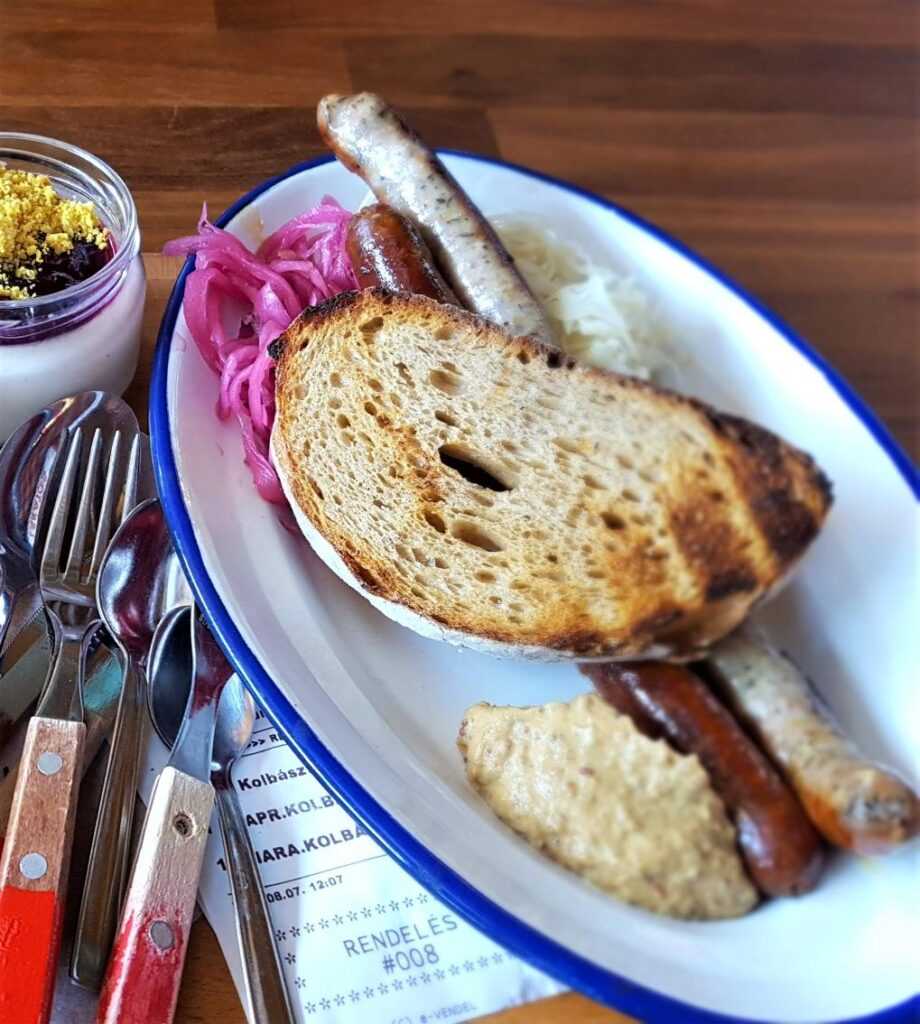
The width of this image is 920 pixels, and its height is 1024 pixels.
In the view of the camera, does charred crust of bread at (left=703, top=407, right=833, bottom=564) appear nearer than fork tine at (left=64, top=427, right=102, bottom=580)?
Yes

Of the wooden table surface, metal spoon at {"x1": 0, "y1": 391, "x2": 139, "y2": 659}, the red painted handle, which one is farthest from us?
the wooden table surface

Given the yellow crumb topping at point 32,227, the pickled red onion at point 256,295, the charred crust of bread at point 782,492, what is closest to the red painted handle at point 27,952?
the pickled red onion at point 256,295

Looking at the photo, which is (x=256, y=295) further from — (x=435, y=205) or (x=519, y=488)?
(x=519, y=488)

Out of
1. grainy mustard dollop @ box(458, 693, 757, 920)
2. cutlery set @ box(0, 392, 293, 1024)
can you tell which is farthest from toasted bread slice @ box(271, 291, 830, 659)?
cutlery set @ box(0, 392, 293, 1024)

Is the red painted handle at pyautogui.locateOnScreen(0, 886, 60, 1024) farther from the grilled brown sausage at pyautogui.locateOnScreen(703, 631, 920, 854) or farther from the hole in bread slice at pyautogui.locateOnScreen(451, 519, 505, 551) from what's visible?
the grilled brown sausage at pyautogui.locateOnScreen(703, 631, 920, 854)

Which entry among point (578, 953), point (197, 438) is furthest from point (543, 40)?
point (578, 953)

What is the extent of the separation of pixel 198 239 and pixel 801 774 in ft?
3.61

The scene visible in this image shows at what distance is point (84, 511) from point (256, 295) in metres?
0.43

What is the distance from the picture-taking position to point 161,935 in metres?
1.04

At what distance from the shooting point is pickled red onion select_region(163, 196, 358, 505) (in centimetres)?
145

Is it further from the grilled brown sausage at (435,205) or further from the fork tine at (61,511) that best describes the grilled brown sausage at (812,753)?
the fork tine at (61,511)

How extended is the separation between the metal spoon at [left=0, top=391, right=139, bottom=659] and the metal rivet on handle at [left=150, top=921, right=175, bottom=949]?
40 cm

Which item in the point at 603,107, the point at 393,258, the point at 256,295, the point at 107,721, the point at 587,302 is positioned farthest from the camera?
the point at 603,107

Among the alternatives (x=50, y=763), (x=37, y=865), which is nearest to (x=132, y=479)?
(x=50, y=763)
